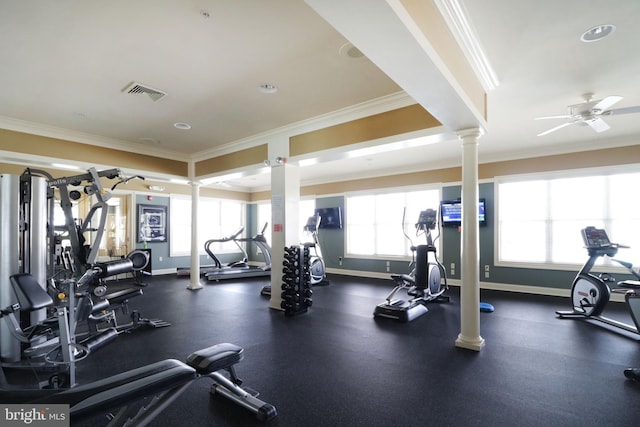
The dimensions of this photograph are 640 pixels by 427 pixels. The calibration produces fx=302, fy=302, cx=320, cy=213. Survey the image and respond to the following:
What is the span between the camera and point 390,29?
1.50m

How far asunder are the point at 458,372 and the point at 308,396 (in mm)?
1370

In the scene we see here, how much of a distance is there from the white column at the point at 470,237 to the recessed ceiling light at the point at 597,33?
1.01 meters

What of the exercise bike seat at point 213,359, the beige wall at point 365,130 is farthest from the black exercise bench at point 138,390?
the beige wall at point 365,130

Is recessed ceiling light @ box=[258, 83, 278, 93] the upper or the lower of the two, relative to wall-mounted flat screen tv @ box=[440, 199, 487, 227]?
upper

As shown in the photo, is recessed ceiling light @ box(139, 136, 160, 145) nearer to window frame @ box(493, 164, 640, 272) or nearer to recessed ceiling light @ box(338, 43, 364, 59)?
recessed ceiling light @ box(338, 43, 364, 59)

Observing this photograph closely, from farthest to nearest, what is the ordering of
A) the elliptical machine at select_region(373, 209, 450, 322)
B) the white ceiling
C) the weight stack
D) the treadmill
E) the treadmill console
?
the treadmill, the weight stack, the elliptical machine at select_region(373, 209, 450, 322), the treadmill console, the white ceiling

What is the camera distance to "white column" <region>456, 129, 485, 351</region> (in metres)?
3.11

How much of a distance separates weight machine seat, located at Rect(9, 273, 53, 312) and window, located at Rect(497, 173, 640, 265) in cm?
696

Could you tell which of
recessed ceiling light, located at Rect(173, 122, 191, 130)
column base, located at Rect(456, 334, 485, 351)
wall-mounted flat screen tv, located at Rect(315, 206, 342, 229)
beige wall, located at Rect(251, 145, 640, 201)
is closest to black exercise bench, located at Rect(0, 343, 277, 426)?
column base, located at Rect(456, 334, 485, 351)

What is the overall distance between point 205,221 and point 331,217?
13.3 feet

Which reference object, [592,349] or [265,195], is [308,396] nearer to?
[592,349]

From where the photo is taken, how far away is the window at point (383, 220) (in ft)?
24.1

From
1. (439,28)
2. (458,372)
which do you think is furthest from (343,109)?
(458,372)

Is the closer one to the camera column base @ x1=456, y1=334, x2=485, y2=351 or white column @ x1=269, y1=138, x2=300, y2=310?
column base @ x1=456, y1=334, x2=485, y2=351
